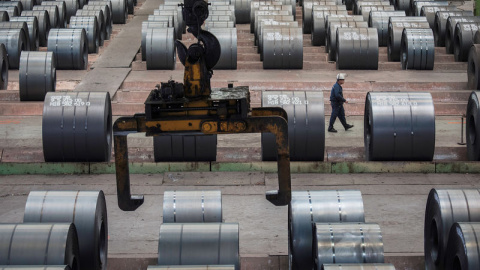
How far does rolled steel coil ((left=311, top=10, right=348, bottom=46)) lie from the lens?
30406mm

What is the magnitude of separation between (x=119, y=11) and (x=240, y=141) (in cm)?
1607

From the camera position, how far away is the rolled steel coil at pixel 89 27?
2994 cm

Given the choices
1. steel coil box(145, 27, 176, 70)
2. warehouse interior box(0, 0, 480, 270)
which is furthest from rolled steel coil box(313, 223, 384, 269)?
steel coil box(145, 27, 176, 70)

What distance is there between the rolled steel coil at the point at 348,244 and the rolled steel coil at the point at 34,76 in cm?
1380

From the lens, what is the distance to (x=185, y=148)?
19078mm

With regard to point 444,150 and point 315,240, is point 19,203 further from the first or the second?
point 444,150

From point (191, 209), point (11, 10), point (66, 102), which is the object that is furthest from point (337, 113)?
point (11, 10)

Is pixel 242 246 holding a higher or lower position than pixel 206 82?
lower

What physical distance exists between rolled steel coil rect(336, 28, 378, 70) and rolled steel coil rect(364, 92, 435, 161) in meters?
8.20

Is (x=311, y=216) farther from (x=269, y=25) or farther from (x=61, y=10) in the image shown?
(x=61, y=10)

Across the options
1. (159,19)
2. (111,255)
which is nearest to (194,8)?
(111,255)

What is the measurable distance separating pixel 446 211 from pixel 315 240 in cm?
223

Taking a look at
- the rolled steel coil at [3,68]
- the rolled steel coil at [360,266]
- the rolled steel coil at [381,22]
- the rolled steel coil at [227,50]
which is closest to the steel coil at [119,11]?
the rolled steel coil at [227,50]

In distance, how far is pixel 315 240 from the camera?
1267 centimetres
